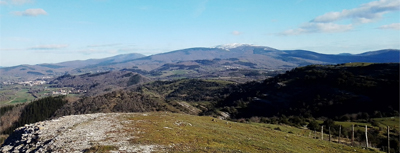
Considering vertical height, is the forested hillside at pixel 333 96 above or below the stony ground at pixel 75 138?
below

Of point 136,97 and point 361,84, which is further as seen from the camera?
point 136,97

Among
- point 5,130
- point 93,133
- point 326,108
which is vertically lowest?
point 5,130

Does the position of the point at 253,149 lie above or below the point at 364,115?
above

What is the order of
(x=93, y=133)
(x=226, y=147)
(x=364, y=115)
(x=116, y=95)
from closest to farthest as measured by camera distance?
(x=226, y=147), (x=93, y=133), (x=364, y=115), (x=116, y=95)

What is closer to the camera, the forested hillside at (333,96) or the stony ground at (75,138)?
the stony ground at (75,138)

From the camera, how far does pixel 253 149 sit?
28297mm

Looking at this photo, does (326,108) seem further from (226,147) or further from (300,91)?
(226,147)

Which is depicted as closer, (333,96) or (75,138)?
(75,138)

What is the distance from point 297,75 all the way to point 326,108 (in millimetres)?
72423

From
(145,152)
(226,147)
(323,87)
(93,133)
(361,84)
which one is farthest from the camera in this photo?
(323,87)

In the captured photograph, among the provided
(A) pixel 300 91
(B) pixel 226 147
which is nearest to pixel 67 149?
(B) pixel 226 147

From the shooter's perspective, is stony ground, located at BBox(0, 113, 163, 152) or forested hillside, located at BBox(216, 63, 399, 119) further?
forested hillside, located at BBox(216, 63, 399, 119)

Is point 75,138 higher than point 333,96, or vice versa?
point 75,138

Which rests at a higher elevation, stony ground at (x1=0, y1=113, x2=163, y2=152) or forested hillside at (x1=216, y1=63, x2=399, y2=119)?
stony ground at (x1=0, y1=113, x2=163, y2=152)
